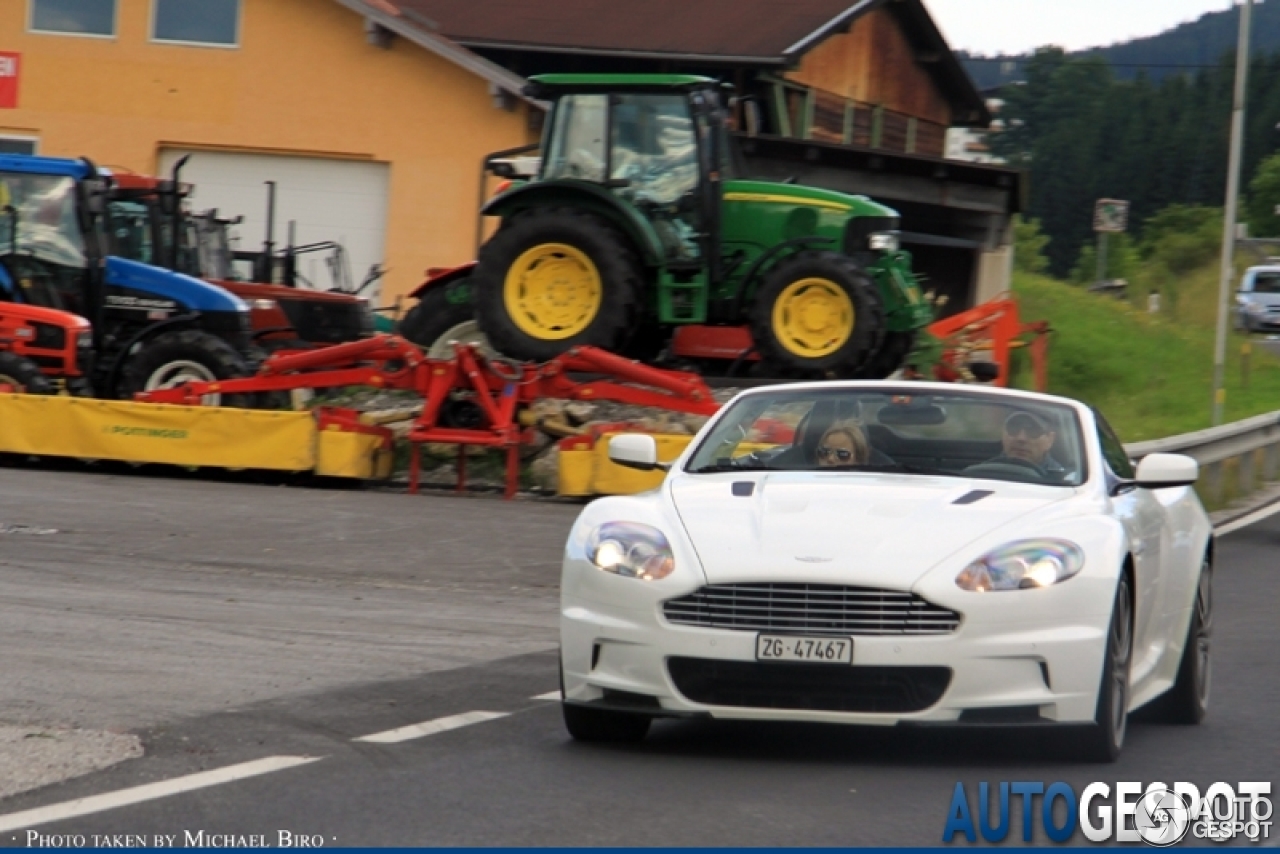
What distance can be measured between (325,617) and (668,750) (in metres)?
4.23

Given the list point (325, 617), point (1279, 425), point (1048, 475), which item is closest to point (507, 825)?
point (1048, 475)

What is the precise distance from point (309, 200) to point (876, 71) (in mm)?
14265

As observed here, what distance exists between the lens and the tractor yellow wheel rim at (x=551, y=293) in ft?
61.5

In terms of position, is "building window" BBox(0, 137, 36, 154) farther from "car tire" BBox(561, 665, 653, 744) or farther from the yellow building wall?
"car tire" BBox(561, 665, 653, 744)

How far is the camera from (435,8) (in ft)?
127

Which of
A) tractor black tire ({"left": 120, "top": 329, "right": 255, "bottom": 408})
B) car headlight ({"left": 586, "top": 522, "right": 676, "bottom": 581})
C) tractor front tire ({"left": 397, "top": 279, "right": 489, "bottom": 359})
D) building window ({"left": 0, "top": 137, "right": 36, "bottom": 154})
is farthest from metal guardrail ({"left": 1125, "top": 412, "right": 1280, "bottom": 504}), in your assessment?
building window ({"left": 0, "top": 137, "right": 36, "bottom": 154})

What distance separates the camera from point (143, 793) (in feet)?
20.5

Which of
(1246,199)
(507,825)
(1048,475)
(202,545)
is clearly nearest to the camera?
(507,825)

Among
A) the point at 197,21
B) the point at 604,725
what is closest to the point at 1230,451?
the point at 604,725

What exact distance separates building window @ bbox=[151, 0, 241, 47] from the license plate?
92.9ft

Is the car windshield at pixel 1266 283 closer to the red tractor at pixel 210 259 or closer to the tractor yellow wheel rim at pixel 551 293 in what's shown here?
the red tractor at pixel 210 259

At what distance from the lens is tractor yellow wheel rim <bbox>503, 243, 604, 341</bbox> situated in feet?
61.5

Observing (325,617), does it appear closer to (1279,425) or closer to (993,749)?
(993,749)

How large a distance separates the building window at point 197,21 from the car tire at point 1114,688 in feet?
92.4
